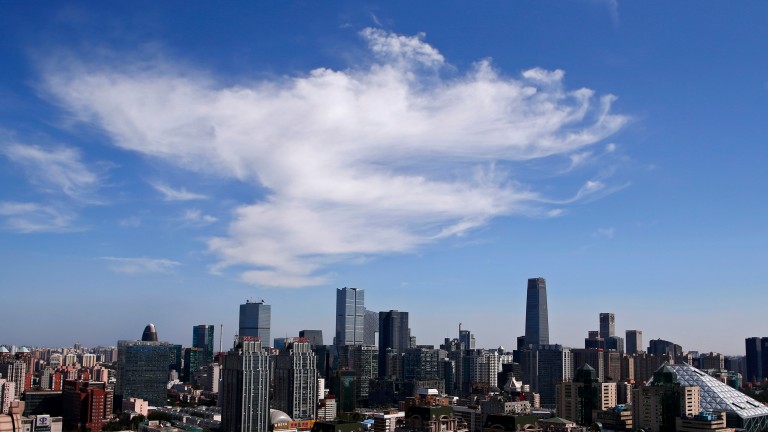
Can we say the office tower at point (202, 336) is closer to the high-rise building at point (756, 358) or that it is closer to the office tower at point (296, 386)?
the office tower at point (296, 386)

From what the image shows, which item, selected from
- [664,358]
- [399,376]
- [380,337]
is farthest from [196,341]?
[664,358]

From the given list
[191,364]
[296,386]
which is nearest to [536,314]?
[191,364]

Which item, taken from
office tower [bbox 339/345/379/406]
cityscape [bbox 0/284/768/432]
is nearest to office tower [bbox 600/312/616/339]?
cityscape [bbox 0/284/768/432]

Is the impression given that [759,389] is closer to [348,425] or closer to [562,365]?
[562,365]

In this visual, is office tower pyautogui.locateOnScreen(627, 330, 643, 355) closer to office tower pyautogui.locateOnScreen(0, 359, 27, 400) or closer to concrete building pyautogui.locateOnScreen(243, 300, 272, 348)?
concrete building pyautogui.locateOnScreen(243, 300, 272, 348)

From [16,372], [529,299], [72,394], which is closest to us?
[72,394]

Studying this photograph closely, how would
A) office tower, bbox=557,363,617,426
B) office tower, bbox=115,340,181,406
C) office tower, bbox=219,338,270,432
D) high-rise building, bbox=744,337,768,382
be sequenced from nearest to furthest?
office tower, bbox=219,338,270,432, office tower, bbox=557,363,617,426, office tower, bbox=115,340,181,406, high-rise building, bbox=744,337,768,382
